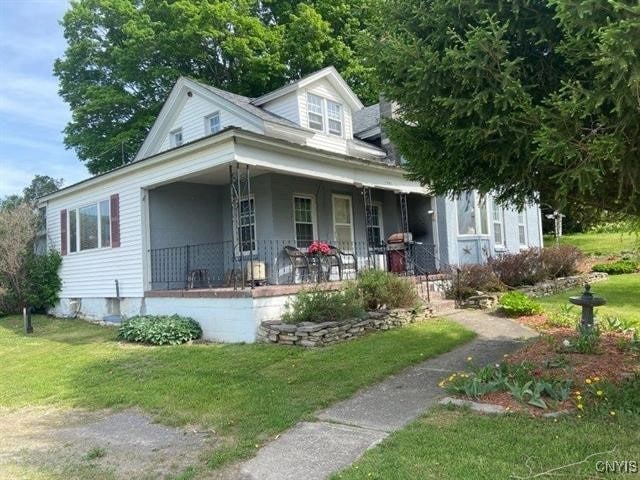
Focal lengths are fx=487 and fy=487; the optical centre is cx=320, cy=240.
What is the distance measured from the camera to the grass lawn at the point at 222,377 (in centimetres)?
543

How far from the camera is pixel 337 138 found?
15.1 meters

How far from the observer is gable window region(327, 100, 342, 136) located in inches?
600

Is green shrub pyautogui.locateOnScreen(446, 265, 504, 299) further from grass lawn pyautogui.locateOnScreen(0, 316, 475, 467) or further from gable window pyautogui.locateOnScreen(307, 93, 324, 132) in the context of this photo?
gable window pyautogui.locateOnScreen(307, 93, 324, 132)

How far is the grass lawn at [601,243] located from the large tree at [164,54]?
47.0ft

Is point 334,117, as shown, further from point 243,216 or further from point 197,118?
point 243,216

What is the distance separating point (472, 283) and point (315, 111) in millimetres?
6924

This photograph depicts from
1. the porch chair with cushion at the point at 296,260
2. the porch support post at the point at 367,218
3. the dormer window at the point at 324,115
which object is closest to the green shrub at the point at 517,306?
the porch support post at the point at 367,218

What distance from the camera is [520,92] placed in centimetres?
451

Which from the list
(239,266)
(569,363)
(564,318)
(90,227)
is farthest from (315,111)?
(569,363)

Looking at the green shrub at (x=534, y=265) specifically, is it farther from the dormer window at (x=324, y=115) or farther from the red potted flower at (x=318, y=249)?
the dormer window at (x=324, y=115)

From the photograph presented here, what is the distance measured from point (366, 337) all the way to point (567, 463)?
560 cm

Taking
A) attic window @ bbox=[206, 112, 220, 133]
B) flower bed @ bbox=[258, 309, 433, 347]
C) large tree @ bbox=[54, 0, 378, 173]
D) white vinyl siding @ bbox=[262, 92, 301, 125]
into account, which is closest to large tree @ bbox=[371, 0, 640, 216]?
flower bed @ bbox=[258, 309, 433, 347]

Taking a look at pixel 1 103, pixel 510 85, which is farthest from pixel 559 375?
pixel 1 103

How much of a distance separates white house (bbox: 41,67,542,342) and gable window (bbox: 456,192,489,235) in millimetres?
36
